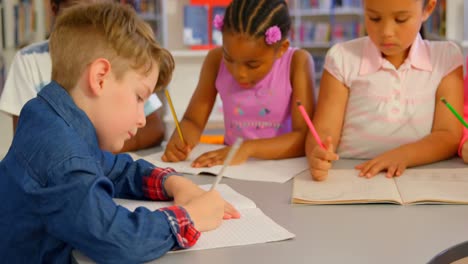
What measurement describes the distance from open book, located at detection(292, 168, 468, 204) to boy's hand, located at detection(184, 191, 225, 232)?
180 mm

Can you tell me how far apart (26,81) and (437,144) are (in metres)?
1.10

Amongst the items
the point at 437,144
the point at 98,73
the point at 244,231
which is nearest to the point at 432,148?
the point at 437,144

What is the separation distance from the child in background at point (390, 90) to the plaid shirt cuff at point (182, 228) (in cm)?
55

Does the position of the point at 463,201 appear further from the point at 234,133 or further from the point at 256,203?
the point at 234,133

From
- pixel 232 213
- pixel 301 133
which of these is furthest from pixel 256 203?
pixel 301 133

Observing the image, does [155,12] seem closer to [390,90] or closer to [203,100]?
[203,100]

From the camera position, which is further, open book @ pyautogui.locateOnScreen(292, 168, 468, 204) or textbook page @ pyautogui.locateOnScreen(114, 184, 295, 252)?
open book @ pyautogui.locateOnScreen(292, 168, 468, 204)

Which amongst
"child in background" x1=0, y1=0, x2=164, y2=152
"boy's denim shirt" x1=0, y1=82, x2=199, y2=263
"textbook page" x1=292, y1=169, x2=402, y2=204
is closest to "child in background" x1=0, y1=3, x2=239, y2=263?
"boy's denim shirt" x1=0, y1=82, x2=199, y2=263

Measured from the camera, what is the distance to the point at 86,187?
31.2 inches

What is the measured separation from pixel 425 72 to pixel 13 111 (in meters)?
1.08

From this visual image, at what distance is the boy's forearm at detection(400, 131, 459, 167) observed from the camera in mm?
1298

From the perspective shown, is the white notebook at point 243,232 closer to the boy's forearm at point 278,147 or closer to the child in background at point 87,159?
the child in background at point 87,159

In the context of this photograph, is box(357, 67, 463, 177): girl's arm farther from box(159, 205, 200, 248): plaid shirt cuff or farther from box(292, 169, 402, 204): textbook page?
box(159, 205, 200, 248): plaid shirt cuff

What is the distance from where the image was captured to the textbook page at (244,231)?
2.81ft
